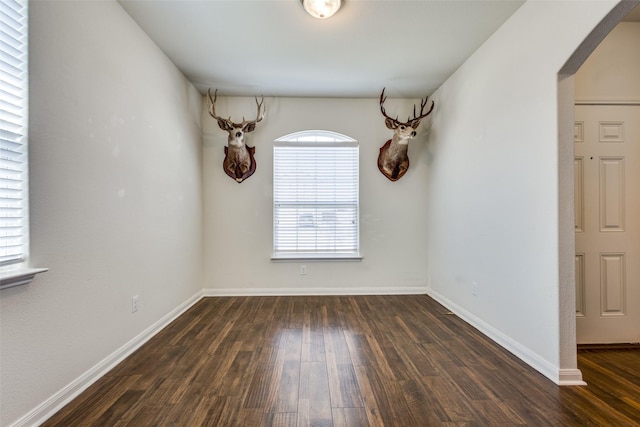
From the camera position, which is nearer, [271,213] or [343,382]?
[343,382]

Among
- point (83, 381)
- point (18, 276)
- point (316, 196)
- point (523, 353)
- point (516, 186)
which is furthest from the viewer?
point (316, 196)

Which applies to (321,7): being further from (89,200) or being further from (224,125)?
(89,200)

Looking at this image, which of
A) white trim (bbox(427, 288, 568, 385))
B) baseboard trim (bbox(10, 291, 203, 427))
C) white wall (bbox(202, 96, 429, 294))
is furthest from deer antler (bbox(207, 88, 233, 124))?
white trim (bbox(427, 288, 568, 385))

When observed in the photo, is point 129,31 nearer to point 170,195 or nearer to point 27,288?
point 170,195

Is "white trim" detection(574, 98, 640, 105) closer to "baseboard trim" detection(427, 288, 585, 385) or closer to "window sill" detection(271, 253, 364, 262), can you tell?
"baseboard trim" detection(427, 288, 585, 385)

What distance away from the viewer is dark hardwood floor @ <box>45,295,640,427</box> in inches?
63.3

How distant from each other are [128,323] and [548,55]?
3.61 meters

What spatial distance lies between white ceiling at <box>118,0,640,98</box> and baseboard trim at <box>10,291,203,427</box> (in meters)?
2.61

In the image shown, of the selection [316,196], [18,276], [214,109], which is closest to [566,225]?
[316,196]

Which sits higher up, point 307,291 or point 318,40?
point 318,40

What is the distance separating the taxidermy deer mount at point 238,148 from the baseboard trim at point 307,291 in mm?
1488

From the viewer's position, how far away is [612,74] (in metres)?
2.42

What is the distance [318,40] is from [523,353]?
307 cm

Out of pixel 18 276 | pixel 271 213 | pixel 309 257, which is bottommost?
pixel 309 257
